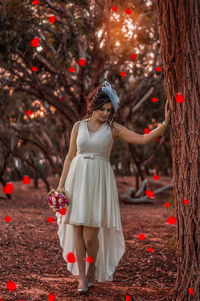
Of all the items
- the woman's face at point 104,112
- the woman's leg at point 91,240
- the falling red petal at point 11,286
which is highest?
the woman's face at point 104,112

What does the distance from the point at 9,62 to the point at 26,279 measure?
647cm

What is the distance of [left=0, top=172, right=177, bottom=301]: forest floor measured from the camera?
382cm

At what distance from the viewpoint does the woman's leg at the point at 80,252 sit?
3799 mm

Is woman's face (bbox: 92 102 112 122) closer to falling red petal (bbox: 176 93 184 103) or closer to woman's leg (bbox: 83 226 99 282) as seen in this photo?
falling red petal (bbox: 176 93 184 103)

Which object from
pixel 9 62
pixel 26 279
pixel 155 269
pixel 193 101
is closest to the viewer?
pixel 193 101

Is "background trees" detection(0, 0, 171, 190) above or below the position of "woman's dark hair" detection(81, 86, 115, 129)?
above

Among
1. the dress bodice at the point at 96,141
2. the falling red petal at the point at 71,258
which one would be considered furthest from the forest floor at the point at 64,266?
the dress bodice at the point at 96,141

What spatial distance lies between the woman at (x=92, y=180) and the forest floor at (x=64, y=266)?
35 cm

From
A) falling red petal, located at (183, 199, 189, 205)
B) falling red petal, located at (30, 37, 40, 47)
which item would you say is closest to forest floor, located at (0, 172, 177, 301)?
falling red petal, located at (183, 199, 189, 205)

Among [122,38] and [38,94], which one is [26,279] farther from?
[122,38]

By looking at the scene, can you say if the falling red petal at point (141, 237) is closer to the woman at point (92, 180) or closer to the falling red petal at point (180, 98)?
the woman at point (92, 180)

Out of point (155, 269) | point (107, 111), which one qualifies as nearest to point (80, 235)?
point (107, 111)

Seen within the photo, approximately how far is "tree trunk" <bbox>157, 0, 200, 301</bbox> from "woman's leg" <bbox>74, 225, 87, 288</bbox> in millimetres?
936

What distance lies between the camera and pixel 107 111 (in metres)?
3.78
